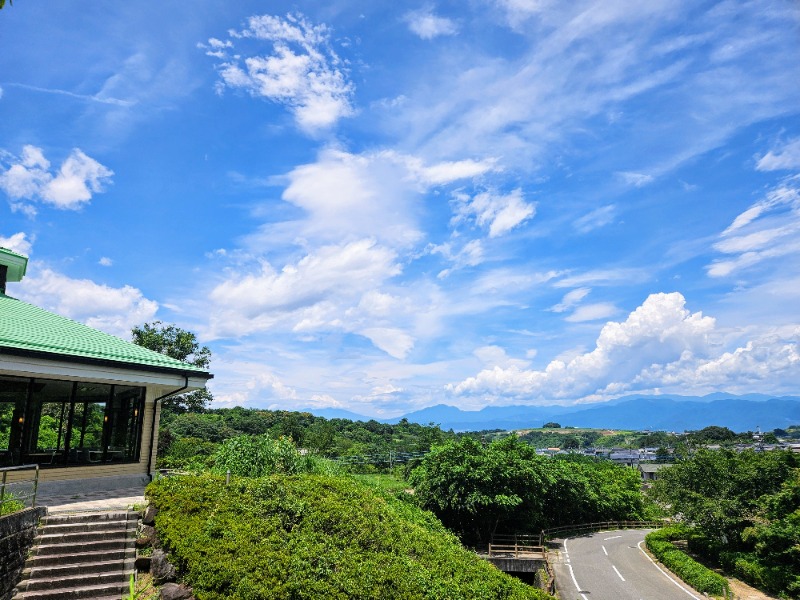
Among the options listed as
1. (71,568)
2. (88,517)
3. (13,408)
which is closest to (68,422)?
(13,408)

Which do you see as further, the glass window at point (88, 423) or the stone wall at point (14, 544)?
the glass window at point (88, 423)

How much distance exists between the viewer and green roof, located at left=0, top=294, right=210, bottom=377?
1262cm

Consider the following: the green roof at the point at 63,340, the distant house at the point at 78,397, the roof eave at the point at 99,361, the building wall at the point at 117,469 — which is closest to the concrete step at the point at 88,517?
the building wall at the point at 117,469

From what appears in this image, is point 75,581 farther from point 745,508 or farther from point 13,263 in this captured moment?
point 745,508

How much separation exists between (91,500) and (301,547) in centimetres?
676

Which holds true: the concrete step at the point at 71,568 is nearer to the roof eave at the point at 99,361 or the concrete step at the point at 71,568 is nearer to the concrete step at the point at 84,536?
the concrete step at the point at 84,536

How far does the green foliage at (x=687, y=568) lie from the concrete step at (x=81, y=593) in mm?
26252

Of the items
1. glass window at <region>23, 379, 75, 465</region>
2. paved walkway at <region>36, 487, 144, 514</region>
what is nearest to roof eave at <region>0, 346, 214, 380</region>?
glass window at <region>23, 379, 75, 465</region>

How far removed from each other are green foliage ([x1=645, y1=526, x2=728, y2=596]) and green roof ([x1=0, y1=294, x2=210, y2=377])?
25.0 meters

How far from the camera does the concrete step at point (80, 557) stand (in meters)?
8.98

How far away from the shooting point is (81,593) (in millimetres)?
8523

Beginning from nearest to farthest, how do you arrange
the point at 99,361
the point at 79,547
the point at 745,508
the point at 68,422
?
the point at 79,547
the point at 99,361
the point at 68,422
the point at 745,508

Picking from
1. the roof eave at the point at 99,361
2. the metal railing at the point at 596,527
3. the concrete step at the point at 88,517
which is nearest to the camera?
the concrete step at the point at 88,517

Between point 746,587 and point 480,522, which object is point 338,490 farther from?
point 746,587
